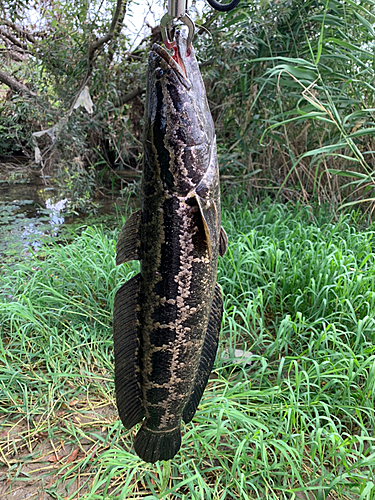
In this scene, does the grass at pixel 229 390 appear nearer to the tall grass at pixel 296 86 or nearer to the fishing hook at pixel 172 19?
the tall grass at pixel 296 86

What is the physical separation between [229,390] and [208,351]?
3.16 feet

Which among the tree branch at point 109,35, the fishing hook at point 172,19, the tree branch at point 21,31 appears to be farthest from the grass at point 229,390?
the tree branch at point 21,31

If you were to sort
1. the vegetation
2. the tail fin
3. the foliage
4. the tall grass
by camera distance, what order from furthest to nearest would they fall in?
1. the foliage
2. the vegetation
3. the tall grass
4. the tail fin

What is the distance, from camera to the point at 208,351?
140 cm

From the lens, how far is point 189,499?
1.81 m

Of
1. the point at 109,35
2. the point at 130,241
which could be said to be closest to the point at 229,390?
the point at 130,241

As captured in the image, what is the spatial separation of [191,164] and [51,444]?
6.18 ft

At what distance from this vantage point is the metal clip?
38.6 inches

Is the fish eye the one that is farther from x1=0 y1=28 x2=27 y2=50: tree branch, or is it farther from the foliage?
x1=0 y1=28 x2=27 y2=50: tree branch

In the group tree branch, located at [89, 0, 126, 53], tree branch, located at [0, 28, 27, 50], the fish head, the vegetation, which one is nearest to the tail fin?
the fish head

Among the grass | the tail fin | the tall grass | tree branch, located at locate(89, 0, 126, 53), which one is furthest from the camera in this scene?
tree branch, located at locate(89, 0, 126, 53)

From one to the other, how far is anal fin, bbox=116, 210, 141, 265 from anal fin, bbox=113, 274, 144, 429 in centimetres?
7

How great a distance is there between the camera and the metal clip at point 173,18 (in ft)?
3.22

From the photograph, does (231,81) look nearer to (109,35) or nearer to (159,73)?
(109,35)
